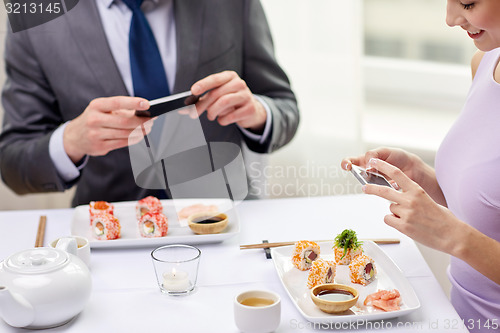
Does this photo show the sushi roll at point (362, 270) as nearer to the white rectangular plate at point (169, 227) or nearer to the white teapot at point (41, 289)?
the white rectangular plate at point (169, 227)

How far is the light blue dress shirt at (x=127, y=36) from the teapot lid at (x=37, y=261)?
68 cm

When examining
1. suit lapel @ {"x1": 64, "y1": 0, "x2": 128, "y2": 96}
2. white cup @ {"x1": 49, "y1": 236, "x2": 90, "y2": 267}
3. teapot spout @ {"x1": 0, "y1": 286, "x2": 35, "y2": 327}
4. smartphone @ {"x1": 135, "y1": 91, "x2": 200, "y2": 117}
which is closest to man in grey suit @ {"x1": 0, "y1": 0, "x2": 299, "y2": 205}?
suit lapel @ {"x1": 64, "y1": 0, "x2": 128, "y2": 96}

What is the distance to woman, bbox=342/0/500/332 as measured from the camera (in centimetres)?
112

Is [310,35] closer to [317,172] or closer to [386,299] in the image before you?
[317,172]

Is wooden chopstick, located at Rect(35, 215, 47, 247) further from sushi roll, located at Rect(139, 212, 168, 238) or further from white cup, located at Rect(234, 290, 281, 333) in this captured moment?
white cup, located at Rect(234, 290, 281, 333)

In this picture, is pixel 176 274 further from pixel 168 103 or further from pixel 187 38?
pixel 187 38

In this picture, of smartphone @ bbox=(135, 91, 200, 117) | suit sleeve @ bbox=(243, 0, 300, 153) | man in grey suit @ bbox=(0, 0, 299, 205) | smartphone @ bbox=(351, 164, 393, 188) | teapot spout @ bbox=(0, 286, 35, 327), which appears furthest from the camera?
suit sleeve @ bbox=(243, 0, 300, 153)

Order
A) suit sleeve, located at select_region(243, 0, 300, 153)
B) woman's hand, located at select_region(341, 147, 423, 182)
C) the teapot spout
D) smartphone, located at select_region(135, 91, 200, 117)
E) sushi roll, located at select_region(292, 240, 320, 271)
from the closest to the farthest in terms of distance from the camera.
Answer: the teapot spout
sushi roll, located at select_region(292, 240, 320, 271)
woman's hand, located at select_region(341, 147, 423, 182)
smartphone, located at select_region(135, 91, 200, 117)
suit sleeve, located at select_region(243, 0, 300, 153)

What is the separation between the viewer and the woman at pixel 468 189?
112 centimetres

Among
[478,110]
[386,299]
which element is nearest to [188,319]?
[386,299]

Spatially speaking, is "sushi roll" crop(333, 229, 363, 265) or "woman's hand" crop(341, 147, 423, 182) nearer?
"sushi roll" crop(333, 229, 363, 265)

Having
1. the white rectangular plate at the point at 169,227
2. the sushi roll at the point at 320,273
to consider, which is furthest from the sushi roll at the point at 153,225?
the sushi roll at the point at 320,273

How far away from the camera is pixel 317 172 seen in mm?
2791

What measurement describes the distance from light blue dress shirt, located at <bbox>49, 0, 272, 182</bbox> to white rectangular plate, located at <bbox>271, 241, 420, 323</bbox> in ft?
1.99
